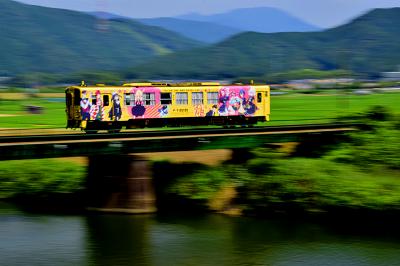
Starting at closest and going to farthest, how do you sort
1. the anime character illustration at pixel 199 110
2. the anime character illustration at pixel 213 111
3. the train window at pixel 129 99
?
the train window at pixel 129 99
the anime character illustration at pixel 199 110
the anime character illustration at pixel 213 111

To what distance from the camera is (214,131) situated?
46.7 metres

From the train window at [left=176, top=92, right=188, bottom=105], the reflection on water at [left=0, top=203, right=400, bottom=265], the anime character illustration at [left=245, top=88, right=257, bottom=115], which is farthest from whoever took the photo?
the anime character illustration at [left=245, top=88, right=257, bottom=115]

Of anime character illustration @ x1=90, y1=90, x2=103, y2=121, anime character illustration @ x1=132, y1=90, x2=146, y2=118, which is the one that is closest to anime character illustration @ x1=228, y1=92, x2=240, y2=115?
anime character illustration @ x1=132, y1=90, x2=146, y2=118

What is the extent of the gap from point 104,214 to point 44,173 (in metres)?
8.26

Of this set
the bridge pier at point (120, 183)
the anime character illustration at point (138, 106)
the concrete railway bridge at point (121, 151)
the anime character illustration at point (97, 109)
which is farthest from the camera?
the anime character illustration at point (138, 106)

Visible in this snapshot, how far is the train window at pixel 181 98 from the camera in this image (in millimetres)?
51375

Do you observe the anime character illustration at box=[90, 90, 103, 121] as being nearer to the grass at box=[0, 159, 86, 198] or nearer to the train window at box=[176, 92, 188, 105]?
the grass at box=[0, 159, 86, 198]

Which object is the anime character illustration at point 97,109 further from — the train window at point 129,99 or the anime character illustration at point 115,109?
the train window at point 129,99

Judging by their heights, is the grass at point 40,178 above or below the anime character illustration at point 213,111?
below

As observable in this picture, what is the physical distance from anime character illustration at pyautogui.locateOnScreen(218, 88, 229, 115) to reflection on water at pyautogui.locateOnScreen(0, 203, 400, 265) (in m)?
12.0

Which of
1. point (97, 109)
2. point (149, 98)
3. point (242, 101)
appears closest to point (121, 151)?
point (97, 109)

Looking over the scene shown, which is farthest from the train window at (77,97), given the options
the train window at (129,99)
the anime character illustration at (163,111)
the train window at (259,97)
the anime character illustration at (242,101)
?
the train window at (259,97)

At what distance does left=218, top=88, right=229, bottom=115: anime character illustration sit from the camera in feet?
173

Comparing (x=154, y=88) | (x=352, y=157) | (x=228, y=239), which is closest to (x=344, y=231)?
(x=228, y=239)
